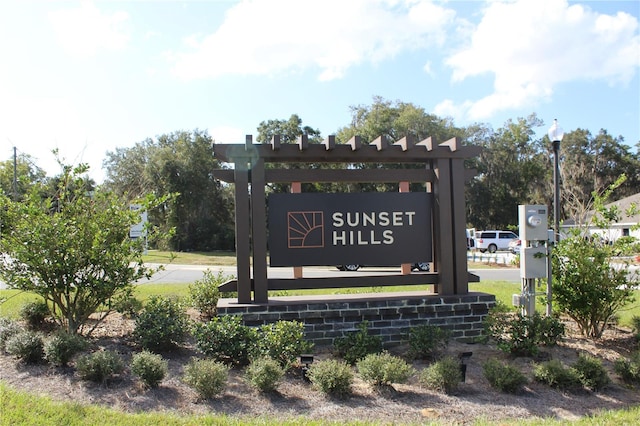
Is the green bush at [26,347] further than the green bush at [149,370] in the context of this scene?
Yes

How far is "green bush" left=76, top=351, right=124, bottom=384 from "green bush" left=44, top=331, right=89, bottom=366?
39 centimetres

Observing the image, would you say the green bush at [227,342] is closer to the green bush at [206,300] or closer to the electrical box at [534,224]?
the green bush at [206,300]

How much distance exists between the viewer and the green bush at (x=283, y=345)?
5.23 m

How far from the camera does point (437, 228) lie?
718cm

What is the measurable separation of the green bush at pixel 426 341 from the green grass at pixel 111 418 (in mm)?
1650

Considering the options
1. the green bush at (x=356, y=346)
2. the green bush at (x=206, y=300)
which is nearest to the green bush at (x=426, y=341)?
the green bush at (x=356, y=346)

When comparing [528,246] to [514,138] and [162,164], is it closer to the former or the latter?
[162,164]

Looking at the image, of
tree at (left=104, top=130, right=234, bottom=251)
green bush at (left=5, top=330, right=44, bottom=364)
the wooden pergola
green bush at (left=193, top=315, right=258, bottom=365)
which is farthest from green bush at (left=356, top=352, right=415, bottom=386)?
tree at (left=104, top=130, right=234, bottom=251)

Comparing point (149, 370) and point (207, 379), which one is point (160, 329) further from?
point (207, 379)

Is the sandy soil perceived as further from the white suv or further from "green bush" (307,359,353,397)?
the white suv

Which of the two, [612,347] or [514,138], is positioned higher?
[514,138]

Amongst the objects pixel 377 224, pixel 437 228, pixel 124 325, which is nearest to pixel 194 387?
pixel 124 325

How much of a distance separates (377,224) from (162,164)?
31148 mm

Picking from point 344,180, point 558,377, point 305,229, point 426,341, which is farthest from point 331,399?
point 344,180
